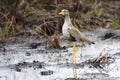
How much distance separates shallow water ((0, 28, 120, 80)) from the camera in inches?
356

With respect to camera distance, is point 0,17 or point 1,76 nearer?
point 1,76

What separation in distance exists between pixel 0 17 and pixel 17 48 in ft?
6.32

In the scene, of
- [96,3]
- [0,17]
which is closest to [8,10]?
[0,17]

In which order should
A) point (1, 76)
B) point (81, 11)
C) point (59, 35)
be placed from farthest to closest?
point (81, 11) → point (59, 35) → point (1, 76)

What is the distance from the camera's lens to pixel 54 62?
10398 mm

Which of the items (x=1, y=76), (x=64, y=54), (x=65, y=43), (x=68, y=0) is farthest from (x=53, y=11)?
(x=1, y=76)

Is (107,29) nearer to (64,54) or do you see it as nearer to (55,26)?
(55,26)

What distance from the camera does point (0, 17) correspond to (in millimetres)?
13836

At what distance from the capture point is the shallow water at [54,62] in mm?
9039

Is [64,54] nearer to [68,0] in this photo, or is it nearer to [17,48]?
[17,48]

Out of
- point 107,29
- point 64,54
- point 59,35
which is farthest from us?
point 107,29

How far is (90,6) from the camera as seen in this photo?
631 inches

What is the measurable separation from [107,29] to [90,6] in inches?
68.0

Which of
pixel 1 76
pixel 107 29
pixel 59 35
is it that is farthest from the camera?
pixel 107 29
